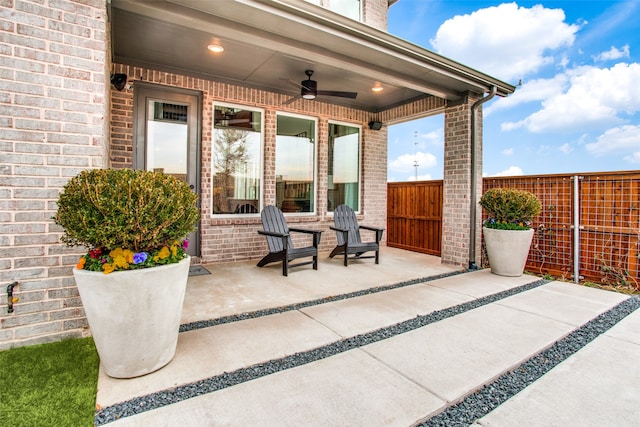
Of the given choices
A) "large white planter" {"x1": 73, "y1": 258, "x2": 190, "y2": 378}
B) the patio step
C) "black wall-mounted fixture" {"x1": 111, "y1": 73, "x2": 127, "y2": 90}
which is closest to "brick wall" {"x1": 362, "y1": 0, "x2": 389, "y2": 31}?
"black wall-mounted fixture" {"x1": 111, "y1": 73, "x2": 127, "y2": 90}

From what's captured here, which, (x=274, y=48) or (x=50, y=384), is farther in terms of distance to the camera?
(x=274, y=48)

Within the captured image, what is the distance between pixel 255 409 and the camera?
1575mm

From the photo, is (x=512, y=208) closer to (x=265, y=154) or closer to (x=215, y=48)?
(x=265, y=154)

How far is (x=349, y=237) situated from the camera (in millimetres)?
5379

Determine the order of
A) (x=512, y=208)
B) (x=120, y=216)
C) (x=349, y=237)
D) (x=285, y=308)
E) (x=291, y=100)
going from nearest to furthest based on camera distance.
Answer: (x=120, y=216) → (x=285, y=308) → (x=512, y=208) → (x=291, y=100) → (x=349, y=237)

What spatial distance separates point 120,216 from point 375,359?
1.78 meters

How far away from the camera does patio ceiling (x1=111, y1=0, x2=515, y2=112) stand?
297 cm

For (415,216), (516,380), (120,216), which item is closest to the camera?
(120,216)

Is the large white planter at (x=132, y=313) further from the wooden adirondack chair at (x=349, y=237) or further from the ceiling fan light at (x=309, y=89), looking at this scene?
the ceiling fan light at (x=309, y=89)

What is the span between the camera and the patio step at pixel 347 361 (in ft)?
5.18

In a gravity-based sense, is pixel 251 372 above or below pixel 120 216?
below

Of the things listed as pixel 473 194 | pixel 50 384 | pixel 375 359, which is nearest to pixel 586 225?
pixel 473 194

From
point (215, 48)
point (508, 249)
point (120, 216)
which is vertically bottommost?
point (508, 249)

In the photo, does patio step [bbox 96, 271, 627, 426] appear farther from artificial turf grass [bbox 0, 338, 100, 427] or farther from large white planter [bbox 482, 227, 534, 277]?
large white planter [bbox 482, 227, 534, 277]
